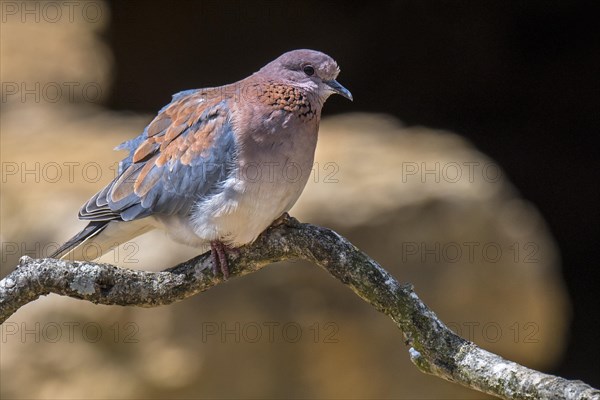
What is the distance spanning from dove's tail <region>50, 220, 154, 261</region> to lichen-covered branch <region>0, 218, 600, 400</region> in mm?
569

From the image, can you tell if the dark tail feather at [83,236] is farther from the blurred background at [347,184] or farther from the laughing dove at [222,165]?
the blurred background at [347,184]

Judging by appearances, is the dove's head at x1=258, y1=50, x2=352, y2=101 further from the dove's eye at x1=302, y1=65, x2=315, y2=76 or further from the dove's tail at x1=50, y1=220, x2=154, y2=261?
the dove's tail at x1=50, y1=220, x2=154, y2=261

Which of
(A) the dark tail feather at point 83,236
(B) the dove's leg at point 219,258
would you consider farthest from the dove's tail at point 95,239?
(B) the dove's leg at point 219,258

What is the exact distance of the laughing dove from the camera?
3119 millimetres

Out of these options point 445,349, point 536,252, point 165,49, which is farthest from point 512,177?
point 445,349

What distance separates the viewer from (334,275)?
274 centimetres

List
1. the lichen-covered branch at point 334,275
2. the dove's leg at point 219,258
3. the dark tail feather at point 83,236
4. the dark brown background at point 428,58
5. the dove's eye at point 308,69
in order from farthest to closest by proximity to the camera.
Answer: the dark brown background at point 428,58 → the dark tail feather at point 83,236 → the dove's eye at point 308,69 → the dove's leg at point 219,258 → the lichen-covered branch at point 334,275

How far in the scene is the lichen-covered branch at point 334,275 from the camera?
239 centimetres

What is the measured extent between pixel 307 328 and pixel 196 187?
6.57ft

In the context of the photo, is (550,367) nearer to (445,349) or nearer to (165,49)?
(445,349)

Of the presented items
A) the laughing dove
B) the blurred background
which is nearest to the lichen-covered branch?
the laughing dove

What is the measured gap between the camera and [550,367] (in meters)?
5.74

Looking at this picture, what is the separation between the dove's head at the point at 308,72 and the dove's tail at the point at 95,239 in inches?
30.4

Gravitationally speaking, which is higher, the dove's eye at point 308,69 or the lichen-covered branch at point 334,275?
the dove's eye at point 308,69
